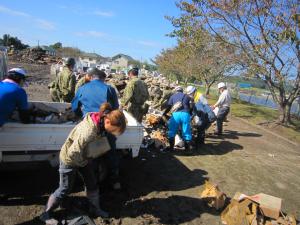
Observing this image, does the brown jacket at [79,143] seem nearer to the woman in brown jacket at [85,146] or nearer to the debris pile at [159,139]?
the woman in brown jacket at [85,146]

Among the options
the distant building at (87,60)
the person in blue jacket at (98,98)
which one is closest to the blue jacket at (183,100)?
the person in blue jacket at (98,98)

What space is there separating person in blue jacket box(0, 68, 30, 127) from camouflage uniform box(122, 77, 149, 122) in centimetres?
336

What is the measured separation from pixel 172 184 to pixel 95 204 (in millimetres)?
2132

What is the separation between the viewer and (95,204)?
4.62 meters

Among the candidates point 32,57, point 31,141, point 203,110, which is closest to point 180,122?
point 203,110

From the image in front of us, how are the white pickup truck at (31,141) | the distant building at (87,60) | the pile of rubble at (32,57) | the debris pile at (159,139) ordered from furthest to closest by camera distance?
the distant building at (87,60), the pile of rubble at (32,57), the debris pile at (159,139), the white pickup truck at (31,141)

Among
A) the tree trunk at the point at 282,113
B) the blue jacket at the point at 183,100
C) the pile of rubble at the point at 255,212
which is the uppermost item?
the blue jacket at the point at 183,100

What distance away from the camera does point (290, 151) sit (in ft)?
38.1

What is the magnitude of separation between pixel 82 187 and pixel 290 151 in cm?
852

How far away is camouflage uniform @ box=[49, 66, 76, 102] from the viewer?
824 cm

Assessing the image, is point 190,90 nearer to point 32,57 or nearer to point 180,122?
point 180,122

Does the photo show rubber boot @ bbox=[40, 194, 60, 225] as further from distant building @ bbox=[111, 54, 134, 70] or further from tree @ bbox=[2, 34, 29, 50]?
distant building @ bbox=[111, 54, 134, 70]

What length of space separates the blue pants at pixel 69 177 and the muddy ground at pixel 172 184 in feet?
1.79

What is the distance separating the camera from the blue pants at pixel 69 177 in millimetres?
4195
